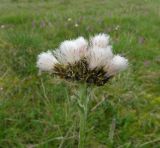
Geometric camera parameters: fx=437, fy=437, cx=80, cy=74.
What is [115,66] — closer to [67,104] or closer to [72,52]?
[72,52]

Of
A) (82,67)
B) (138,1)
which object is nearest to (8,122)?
(82,67)

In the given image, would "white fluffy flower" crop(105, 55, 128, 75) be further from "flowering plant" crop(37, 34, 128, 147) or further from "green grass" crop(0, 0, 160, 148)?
"green grass" crop(0, 0, 160, 148)

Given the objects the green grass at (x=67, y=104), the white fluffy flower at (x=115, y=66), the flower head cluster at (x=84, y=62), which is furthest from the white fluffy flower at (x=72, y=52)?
the green grass at (x=67, y=104)

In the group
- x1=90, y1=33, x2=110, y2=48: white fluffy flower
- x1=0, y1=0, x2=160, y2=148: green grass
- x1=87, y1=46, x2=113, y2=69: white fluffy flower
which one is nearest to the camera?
x1=87, y1=46, x2=113, y2=69: white fluffy flower

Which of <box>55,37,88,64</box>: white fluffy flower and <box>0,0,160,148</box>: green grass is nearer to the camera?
<box>55,37,88,64</box>: white fluffy flower

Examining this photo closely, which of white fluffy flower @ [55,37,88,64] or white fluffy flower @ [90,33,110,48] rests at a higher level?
white fluffy flower @ [90,33,110,48]

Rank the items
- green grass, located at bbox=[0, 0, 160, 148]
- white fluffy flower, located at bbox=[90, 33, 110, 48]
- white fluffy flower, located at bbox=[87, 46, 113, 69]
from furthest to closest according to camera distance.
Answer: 1. green grass, located at bbox=[0, 0, 160, 148]
2. white fluffy flower, located at bbox=[90, 33, 110, 48]
3. white fluffy flower, located at bbox=[87, 46, 113, 69]

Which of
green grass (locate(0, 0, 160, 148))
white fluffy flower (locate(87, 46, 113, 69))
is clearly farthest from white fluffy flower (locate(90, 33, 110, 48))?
green grass (locate(0, 0, 160, 148))
